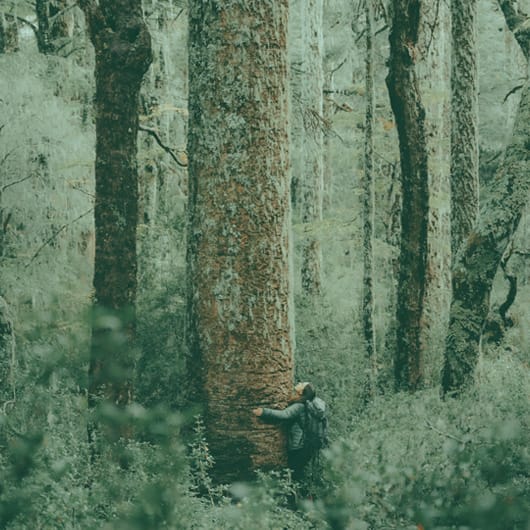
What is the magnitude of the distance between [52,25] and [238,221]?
12.6 metres

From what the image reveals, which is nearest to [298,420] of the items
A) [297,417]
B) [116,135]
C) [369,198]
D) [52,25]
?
[297,417]

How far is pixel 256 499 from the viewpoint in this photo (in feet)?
18.7

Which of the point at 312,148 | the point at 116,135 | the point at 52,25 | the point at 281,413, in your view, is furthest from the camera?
the point at 312,148

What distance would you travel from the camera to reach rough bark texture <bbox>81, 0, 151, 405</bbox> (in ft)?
25.4

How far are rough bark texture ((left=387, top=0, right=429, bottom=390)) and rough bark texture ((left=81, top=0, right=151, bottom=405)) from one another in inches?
168

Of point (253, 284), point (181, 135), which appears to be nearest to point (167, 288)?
point (253, 284)

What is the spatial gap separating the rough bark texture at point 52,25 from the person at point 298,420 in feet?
37.9

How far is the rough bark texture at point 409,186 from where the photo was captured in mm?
10789

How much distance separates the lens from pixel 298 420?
28.7 feet

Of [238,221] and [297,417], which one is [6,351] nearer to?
[238,221]

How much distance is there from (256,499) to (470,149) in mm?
8321

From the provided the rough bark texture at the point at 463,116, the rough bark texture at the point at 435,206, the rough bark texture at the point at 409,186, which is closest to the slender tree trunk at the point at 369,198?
the rough bark texture at the point at 409,186

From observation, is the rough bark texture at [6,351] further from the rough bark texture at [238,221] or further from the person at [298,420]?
the person at [298,420]

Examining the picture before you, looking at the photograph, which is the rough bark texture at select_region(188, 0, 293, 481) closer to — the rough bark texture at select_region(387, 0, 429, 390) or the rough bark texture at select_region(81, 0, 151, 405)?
the rough bark texture at select_region(81, 0, 151, 405)
